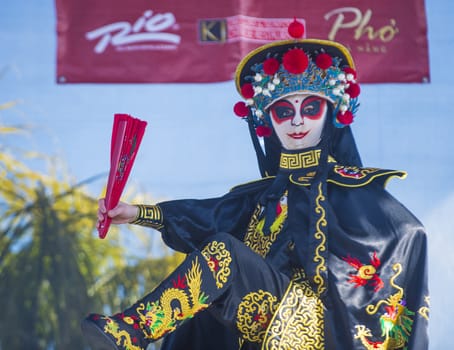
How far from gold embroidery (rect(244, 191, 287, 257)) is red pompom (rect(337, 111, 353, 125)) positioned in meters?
0.31

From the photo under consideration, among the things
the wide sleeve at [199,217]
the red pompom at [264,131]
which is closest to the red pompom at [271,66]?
the red pompom at [264,131]

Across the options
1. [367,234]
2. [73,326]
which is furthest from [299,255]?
[73,326]

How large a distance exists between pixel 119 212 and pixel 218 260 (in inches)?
16.5

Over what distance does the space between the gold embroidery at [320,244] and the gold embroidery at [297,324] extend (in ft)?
0.15

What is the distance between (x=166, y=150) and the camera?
14.8 feet

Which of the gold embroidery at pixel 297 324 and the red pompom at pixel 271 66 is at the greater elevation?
the red pompom at pixel 271 66

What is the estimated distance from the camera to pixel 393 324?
3.25 metres

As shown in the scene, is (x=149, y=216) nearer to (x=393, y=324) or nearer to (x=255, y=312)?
(x=255, y=312)

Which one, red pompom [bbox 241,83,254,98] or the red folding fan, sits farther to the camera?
red pompom [bbox 241,83,254,98]

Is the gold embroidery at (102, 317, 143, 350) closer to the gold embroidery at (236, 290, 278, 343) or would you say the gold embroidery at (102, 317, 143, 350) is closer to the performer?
the performer

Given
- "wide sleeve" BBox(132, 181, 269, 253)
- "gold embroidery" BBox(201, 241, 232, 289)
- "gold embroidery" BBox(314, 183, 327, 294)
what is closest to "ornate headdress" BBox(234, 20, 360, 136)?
"wide sleeve" BBox(132, 181, 269, 253)

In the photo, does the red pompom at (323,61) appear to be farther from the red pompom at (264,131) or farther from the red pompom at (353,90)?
the red pompom at (264,131)

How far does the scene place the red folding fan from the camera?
3.31 m

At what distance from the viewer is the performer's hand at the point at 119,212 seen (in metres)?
3.35
